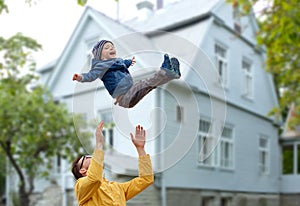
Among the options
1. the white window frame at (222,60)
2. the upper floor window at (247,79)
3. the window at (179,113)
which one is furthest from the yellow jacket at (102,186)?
the upper floor window at (247,79)

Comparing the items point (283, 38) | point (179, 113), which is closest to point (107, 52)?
point (179, 113)

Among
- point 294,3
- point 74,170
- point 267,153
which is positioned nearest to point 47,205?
point 267,153

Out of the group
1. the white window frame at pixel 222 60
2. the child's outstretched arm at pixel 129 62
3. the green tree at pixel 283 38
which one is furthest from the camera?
the white window frame at pixel 222 60

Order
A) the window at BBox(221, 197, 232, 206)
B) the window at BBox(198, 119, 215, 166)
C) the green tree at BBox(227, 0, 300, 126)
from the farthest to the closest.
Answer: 1. the window at BBox(221, 197, 232, 206)
2. the green tree at BBox(227, 0, 300, 126)
3. the window at BBox(198, 119, 215, 166)

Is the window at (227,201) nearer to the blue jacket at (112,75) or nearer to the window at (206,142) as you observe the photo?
the window at (206,142)

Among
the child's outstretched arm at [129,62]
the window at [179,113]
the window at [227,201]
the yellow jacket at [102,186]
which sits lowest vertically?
the window at [227,201]

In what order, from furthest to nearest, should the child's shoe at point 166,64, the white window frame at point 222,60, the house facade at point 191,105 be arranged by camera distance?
the white window frame at point 222,60 → the house facade at point 191,105 → the child's shoe at point 166,64

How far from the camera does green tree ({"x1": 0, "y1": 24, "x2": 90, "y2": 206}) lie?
957 cm

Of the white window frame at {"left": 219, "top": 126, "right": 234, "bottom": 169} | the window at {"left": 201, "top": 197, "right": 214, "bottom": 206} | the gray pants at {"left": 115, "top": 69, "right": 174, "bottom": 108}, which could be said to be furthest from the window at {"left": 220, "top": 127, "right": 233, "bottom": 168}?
the gray pants at {"left": 115, "top": 69, "right": 174, "bottom": 108}

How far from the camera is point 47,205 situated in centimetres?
1512

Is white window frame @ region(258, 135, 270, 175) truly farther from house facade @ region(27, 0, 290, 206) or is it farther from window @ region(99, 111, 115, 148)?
window @ region(99, 111, 115, 148)

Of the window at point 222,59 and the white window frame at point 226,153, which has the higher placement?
the window at point 222,59

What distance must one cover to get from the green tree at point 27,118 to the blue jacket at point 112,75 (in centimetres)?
764

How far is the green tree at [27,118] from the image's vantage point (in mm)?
9570
